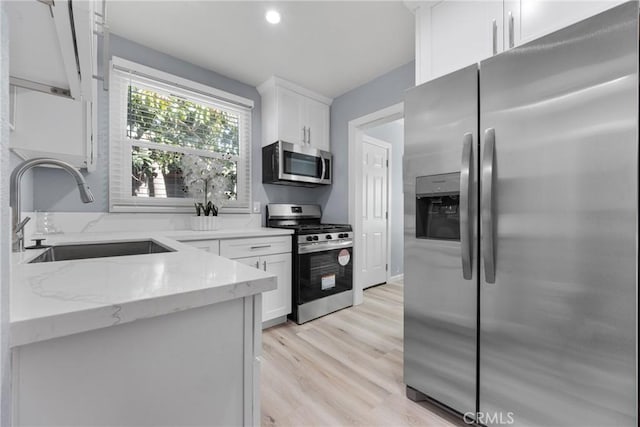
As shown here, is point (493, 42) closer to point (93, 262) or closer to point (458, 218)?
point (458, 218)

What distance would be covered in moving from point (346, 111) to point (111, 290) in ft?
10.5

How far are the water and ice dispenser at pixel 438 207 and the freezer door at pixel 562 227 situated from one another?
197 mm

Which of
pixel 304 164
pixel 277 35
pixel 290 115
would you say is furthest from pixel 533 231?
pixel 290 115

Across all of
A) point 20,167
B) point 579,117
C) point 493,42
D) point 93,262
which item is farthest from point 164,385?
point 493,42

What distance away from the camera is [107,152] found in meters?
2.28

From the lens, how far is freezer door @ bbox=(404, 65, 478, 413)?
1.34m

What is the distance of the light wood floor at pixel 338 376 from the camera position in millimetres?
1475

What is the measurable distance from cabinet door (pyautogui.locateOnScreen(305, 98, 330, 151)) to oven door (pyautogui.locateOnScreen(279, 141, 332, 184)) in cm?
15

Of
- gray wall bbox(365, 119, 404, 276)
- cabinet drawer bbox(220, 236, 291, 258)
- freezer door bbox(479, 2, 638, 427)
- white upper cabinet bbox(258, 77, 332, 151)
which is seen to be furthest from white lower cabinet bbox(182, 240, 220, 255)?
gray wall bbox(365, 119, 404, 276)

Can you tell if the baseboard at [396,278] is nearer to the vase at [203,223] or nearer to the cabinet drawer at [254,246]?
the cabinet drawer at [254,246]

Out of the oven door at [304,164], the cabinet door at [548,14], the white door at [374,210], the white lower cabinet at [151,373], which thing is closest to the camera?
the white lower cabinet at [151,373]

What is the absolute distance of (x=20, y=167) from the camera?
1.08 meters

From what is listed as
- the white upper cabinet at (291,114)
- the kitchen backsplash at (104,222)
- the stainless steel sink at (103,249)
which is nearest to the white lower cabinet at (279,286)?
the kitchen backsplash at (104,222)

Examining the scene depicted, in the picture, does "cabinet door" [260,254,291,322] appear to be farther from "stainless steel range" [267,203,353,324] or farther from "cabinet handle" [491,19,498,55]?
"cabinet handle" [491,19,498,55]
